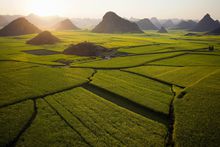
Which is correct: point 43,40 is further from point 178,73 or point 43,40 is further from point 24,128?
point 24,128

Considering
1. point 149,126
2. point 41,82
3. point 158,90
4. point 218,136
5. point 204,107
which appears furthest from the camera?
point 41,82

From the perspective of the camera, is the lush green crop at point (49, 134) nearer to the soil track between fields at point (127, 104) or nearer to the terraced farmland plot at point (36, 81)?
the terraced farmland plot at point (36, 81)

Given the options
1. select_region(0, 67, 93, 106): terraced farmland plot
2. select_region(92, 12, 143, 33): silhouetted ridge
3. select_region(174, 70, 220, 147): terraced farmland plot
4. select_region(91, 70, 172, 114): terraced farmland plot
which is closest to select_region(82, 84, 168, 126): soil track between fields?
select_region(91, 70, 172, 114): terraced farmland plot

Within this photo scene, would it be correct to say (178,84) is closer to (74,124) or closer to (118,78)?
(118,78)

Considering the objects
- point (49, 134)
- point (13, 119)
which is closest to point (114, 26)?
point (13, 119)

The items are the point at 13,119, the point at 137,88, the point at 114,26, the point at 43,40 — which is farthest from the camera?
the point at 114,26

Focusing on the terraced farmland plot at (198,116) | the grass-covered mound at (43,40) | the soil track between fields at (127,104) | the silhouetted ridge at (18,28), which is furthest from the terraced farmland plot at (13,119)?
the silhouetted ridge at (18,28)

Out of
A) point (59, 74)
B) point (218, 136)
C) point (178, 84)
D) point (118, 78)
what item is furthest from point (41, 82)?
point (218, 136)
